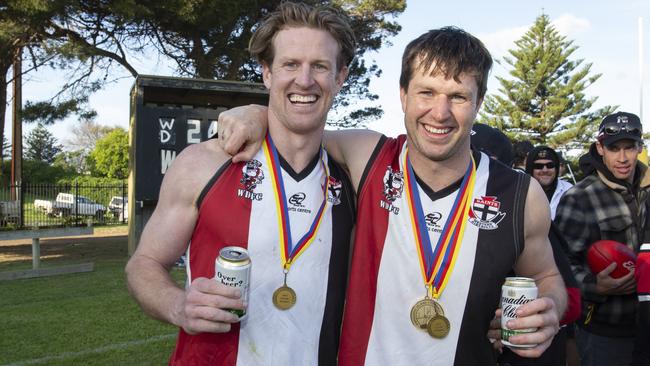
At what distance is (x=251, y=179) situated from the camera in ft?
8.00

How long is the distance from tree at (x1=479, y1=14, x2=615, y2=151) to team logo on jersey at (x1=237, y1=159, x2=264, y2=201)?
4046 centimetres

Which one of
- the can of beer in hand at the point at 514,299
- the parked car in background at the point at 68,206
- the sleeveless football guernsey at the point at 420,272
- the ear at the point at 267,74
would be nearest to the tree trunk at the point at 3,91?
the parked car in background at the point at 68,206

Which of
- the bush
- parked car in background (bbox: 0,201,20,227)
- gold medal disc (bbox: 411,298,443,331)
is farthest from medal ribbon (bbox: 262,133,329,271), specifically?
the bush

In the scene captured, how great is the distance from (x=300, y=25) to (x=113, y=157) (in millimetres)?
46020

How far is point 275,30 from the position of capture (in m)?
2.60

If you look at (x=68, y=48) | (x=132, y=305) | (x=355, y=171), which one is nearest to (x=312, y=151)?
(x=355, y=171)

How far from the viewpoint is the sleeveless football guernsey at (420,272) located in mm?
2303

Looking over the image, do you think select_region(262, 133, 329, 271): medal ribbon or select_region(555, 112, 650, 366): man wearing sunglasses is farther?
select_region(555, 112, 650, 366): man wearing sunglasses

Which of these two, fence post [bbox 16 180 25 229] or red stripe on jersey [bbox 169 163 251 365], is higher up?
red stripe on jersey [bbox 169 163 251 365]

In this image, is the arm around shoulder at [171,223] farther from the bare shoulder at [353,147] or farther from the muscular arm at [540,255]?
the muscular arm at [540,255]

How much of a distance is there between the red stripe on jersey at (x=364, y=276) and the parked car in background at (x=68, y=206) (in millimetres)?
23899

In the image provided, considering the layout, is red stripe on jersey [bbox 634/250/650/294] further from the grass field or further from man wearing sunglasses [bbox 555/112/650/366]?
the grass field

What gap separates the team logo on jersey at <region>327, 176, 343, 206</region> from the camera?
2.50 m

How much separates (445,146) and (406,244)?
45 centimetres
